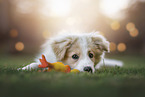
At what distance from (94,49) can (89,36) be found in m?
0.44

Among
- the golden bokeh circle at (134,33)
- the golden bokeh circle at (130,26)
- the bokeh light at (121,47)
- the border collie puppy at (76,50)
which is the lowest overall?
the border collie puppy at (76,50)

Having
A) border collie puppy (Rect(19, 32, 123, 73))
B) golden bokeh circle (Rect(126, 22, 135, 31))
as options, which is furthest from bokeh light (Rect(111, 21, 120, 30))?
border collie puppy (Rect(19, 32, 123, 73))

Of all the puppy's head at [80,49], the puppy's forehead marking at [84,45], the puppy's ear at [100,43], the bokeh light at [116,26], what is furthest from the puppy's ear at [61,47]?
the bokeh light at [116,26]

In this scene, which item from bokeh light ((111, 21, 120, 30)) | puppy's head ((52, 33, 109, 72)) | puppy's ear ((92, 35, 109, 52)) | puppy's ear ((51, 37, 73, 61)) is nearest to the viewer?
puppy's head ((52, 33, 109, 72))

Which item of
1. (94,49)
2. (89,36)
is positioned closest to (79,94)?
(94,49)

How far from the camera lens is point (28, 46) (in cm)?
1160

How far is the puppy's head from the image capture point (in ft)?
10.9

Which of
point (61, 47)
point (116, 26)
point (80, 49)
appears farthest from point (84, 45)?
point (116, 26)

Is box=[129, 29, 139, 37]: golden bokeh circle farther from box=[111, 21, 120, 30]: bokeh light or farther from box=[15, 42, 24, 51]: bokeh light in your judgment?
box=[15, 42, 24, 51]: bokeh light

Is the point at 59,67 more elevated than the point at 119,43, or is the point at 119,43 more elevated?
the point at 119,43

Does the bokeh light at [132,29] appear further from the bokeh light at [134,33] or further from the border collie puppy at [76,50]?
the border collie puppy at [76,50]

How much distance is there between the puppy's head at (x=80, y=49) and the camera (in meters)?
3.32

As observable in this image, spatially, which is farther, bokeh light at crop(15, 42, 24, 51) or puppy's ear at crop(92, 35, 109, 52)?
bokeh light at crop(15, 42, 24, 51)

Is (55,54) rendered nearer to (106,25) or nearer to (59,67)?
(59,67)
